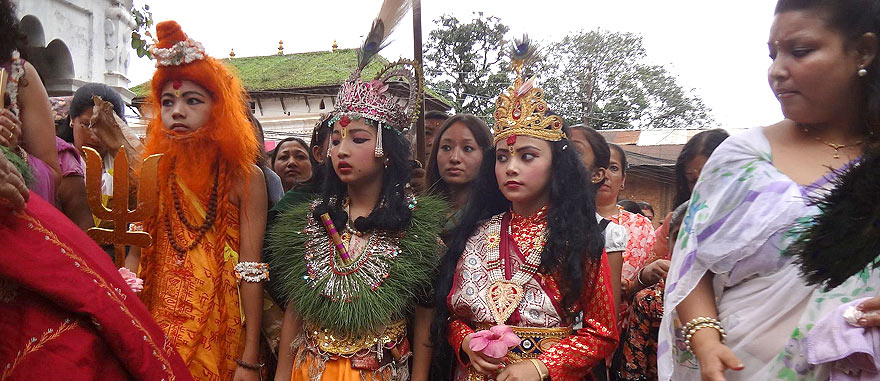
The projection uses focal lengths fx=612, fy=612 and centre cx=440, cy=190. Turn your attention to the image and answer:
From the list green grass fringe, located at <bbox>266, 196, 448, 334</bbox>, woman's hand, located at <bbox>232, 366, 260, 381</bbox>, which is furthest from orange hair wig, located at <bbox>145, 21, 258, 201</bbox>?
woman's hand, located at <bbox>232, 366, 260, 381</bbox>

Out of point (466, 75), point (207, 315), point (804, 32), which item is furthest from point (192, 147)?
point (466, 75)

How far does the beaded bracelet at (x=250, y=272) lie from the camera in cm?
294

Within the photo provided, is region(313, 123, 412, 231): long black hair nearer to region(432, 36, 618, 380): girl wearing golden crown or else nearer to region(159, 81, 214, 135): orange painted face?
region(432, 36, 618, 380): girl wearing golden crown

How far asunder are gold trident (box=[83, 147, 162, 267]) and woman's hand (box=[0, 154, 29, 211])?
84 centimetres

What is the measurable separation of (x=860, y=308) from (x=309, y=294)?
2.12 m

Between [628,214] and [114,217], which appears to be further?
[628,214]

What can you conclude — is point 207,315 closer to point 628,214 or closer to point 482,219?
point 482,219

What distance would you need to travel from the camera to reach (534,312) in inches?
104

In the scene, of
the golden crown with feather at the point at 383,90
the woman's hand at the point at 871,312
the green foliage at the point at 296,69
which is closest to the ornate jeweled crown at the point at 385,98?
the golden crown with feather at the point at 383,90

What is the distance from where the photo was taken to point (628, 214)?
415 centimetres

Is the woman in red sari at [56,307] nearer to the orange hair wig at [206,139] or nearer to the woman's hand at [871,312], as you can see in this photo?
the orange hair wig at [206,139]

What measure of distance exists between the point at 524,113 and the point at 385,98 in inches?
29.4

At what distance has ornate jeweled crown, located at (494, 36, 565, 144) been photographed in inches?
112

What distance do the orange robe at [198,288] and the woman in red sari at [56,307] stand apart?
1520 mm
